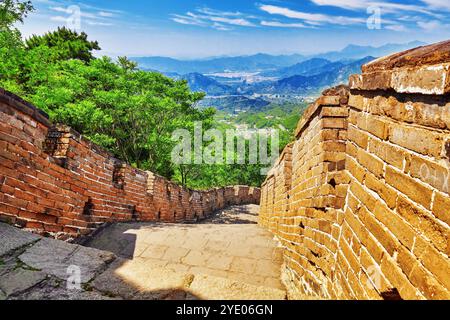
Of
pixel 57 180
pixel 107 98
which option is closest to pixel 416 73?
pixel 57 180

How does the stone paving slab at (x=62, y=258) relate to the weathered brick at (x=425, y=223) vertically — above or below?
below

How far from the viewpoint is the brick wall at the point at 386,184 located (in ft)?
3.39

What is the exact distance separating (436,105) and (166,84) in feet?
51.1

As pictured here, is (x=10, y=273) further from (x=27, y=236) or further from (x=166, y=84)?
(x=166, y=84)

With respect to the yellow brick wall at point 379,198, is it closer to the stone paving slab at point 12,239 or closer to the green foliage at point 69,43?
the stone paving slab at point 12,239

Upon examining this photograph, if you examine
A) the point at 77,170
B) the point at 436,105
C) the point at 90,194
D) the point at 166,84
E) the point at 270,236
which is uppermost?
the point at 166,84

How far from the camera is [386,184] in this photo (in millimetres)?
1426

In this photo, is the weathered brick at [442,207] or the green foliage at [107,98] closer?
the weathered brick at [442,207]

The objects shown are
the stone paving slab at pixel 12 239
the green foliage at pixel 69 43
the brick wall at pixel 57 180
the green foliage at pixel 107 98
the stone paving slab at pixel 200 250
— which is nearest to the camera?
the stone paving slab at pixel 12 239

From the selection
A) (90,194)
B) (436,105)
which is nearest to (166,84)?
(90,194)

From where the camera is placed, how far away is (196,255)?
473 cm

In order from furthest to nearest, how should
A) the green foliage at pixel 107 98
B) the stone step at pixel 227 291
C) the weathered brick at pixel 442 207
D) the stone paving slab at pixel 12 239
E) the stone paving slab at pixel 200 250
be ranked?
the green foliage at pixel 107 98, the stone paving slab at pixel 200 250, the stone paving slab at pixel 12 239, the stone step at pixel 227 291, the weathered brick at pixel 442 207

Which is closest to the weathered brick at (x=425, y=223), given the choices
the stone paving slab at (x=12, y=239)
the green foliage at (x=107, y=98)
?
the stone paving slab at (x=12, y=239)

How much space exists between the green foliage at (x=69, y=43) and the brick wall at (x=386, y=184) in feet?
81.0
